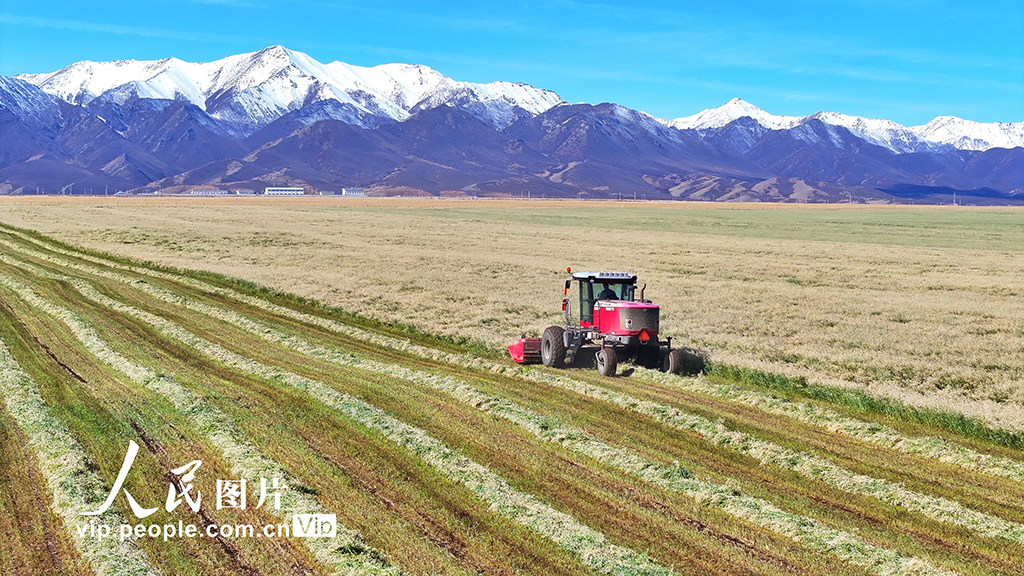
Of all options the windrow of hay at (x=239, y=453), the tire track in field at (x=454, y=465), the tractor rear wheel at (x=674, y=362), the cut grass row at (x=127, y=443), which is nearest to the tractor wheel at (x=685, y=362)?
the tractor rear wheel at (x=674, y=362)

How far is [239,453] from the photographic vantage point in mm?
14266

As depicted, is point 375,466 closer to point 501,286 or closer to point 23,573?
point 23,573

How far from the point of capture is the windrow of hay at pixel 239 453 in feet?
34.3

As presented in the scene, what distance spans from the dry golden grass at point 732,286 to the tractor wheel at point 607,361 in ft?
11.8

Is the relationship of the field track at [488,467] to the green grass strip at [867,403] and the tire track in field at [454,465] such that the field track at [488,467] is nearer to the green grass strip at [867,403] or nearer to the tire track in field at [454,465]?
the tire track in field at [454,465]

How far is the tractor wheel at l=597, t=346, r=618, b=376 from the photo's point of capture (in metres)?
22.0

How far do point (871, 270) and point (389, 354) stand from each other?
37525 mm

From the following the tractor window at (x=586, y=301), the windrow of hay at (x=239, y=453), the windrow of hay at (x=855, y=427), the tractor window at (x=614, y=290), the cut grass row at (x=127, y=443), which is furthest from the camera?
the tractor window at (x=586, y=301)

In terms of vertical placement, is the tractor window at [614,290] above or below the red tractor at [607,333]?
above

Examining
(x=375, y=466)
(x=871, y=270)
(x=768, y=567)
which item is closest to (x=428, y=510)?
(x=375, y=466)

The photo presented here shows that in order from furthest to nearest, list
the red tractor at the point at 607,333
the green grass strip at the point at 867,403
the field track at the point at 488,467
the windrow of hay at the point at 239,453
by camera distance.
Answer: the red tractor at the point at 607,333 → the green grass strip at the point at 867,403 → the field track at the point at 488,467 → the windrow of hay at the point at 239,453

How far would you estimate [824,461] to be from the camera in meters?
14.7

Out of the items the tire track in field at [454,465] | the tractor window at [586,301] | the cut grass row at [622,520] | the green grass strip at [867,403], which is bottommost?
the green grass strip at [867,403]

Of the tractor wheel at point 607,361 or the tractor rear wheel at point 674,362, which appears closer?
the tractor rear wheel at point 674,362
